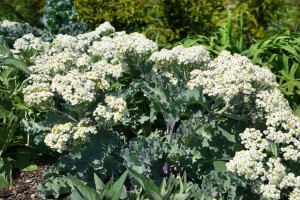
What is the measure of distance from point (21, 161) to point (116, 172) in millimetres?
841

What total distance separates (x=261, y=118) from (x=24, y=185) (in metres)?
1.66

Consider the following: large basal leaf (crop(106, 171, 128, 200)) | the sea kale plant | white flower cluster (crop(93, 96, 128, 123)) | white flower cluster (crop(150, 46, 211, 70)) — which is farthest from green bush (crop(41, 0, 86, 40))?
large basal leaf (crop(106, 171, 128, 200))

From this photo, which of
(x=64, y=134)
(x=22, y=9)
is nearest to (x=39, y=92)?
(x=64, y=134)

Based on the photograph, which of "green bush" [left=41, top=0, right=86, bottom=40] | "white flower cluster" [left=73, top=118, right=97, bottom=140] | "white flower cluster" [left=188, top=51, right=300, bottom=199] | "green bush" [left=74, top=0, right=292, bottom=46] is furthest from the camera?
"green bush" [left=74, top=0, right=292, bottom=46]

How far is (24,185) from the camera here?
3.43m

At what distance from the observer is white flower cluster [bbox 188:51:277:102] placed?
279 centimetres

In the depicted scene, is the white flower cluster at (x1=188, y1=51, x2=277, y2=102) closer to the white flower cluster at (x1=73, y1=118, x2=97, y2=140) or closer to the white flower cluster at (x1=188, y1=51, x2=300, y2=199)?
the white flower cluster at (x1=188, y1=51, x2=300, y2=199)

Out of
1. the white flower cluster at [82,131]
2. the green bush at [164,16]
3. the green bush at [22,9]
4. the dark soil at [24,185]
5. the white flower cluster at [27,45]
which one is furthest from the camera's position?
the green bush at [22,9]

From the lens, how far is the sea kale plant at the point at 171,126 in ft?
8.78

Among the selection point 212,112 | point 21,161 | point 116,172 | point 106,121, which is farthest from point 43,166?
point 212,112

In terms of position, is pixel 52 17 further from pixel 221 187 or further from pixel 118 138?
pixel 221 187

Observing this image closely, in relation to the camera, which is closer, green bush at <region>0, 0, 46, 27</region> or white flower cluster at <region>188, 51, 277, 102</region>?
white flower cluster at <region>188, 51, 277, 102</region>

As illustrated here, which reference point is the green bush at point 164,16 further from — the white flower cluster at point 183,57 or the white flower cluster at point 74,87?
the white flower cluster at point 74,87

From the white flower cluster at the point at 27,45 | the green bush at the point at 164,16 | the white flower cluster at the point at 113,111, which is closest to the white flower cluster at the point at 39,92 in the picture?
the white flower cluster at the point at 113,111
